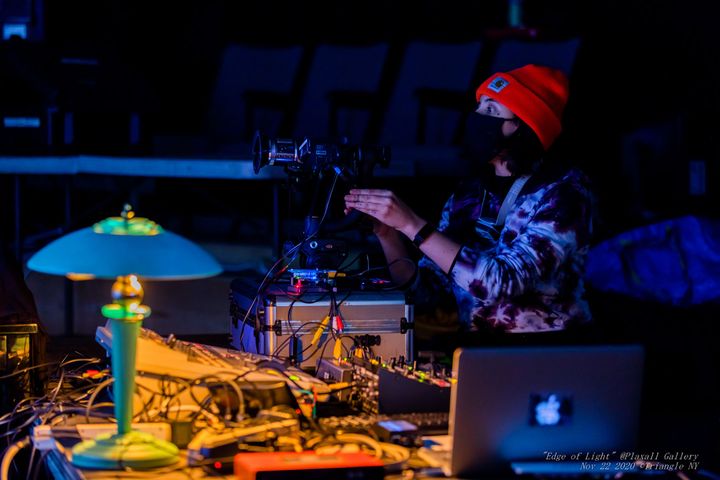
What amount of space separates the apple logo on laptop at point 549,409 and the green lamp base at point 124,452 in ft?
2.10

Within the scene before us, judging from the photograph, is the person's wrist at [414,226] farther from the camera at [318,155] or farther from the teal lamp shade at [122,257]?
the teal lamp shade at [122,257]

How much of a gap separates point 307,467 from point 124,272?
44 cm

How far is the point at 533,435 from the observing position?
1.82 meters

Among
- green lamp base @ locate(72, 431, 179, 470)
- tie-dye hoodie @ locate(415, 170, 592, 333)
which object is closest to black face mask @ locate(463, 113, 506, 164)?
tie-dye hoodie @ locate(415, 170, 592, 333)

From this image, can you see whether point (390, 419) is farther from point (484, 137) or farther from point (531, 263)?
point (484, 137)

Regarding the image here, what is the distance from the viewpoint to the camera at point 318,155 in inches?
102

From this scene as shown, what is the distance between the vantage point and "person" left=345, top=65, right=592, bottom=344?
104 inches

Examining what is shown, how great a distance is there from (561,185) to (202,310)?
2.36 m

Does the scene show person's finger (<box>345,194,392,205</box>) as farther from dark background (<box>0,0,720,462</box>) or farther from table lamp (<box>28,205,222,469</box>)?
dark background (<box>0,0,720,462</box>)

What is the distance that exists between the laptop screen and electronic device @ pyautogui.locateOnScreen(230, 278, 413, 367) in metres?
0.77

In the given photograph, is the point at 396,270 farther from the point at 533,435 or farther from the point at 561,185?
the point at 533,435

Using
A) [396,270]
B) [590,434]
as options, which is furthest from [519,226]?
[590,434]

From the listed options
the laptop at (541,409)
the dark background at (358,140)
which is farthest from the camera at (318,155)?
the dark background at (358,140)

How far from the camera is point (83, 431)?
197 centimetres
